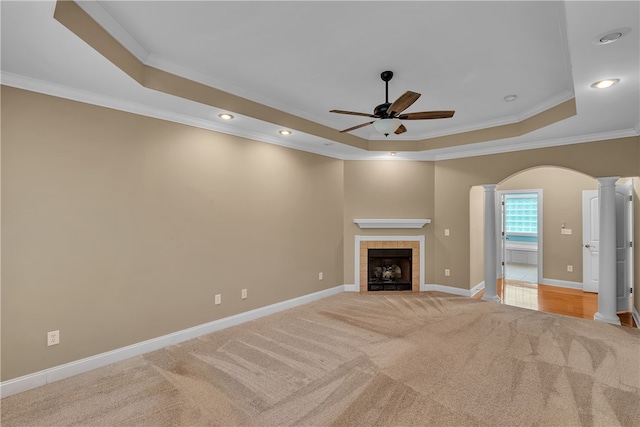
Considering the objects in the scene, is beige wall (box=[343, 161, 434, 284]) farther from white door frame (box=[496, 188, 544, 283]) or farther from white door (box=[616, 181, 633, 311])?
white door (box=[616, 181, 633, 311])

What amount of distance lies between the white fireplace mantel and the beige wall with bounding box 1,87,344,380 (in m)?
1.60

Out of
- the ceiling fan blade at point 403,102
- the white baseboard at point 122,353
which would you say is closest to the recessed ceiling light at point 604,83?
the ceiling fan blade at point 403,102

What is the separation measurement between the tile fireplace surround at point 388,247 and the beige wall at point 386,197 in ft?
0.26

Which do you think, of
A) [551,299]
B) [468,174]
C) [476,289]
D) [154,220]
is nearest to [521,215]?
[551,299]

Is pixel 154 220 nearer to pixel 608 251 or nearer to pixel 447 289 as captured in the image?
pixel 447 289

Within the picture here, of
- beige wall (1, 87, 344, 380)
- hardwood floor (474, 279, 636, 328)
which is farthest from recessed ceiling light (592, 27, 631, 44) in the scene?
hardwood floor (474, 279, 636, 328)

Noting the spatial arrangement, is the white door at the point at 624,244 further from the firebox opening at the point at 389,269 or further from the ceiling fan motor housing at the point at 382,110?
the ceiling fan motor housing at the point at 382,110

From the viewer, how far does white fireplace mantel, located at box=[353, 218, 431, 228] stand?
5.64 m

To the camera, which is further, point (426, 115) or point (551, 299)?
point (551, 299)

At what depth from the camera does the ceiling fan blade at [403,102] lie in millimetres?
2406

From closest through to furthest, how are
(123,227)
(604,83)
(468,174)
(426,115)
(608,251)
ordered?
(604,83) → (426,115) → (123,227) → (608,251) → (468,174)

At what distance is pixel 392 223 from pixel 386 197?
50 cm

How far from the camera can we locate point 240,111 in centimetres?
345

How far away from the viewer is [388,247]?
19.0 feet
